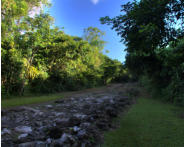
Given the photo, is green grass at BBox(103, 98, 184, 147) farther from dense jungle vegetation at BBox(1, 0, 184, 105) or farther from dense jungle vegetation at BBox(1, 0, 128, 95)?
dense jungle vegetation at BBox(1, 0, 128, 95)

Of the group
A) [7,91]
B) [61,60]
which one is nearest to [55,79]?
[61,60]

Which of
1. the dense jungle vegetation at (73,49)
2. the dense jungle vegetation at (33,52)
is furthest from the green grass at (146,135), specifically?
the dense jungle vegetation at (33,52)

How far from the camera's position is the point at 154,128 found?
3066mm

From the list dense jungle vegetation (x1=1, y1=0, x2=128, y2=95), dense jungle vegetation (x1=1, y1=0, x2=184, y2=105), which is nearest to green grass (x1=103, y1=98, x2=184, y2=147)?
dense jungle vegetation (x1=1, y1=0, x2=184, y2=105)

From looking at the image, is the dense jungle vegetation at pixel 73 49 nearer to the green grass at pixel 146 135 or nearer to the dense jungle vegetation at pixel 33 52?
the dense jungle vegetation at pixel 33 52

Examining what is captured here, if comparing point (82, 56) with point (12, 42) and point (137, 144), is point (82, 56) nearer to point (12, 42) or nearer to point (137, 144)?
point (12, 42)

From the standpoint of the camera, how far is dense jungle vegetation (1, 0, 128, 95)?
8.34 m

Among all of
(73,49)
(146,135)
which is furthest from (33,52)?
(146,135)

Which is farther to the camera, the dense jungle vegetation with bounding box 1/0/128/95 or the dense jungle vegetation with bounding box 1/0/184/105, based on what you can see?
the dense jungle vegetation with bounding box 1/0/128/95

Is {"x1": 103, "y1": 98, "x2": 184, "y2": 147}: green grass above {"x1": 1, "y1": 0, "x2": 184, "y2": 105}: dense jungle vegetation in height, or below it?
below

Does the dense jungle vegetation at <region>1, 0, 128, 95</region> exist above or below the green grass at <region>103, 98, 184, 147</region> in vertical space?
above

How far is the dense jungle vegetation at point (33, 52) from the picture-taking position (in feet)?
27.4

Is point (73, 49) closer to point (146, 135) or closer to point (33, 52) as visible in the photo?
point (33, 52)

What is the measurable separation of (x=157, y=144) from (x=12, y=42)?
9770mm
